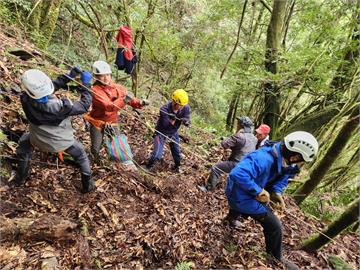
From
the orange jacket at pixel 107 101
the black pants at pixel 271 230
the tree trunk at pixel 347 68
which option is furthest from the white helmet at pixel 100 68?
the tree trunk at pixel 347 68

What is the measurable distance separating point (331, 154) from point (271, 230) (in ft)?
5.80

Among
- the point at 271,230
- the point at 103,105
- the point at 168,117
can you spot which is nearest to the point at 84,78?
the point at 103,105

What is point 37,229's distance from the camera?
337 cm

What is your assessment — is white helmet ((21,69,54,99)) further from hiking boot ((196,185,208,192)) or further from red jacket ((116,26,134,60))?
red jacket ((116,26,134,60))

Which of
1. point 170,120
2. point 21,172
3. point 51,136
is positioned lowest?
point 21,172

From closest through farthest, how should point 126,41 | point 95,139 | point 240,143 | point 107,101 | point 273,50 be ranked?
point 107,101
point 95,139
point 240,143
point 126,41
point 273,50

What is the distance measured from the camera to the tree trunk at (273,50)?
8.41m

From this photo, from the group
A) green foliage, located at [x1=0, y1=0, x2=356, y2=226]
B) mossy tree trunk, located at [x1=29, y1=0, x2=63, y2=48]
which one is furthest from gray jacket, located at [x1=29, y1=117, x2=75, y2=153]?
mossy tree trunk, located at [x1=29, y1=0, x2=63, y2=48]

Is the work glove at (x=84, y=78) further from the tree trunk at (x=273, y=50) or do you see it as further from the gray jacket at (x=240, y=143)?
the tree trunk at (x=273, y=50)

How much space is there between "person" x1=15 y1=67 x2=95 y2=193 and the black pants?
253cm

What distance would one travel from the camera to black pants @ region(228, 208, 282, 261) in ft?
13.0

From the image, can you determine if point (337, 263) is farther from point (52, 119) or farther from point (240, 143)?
point (52, 119)

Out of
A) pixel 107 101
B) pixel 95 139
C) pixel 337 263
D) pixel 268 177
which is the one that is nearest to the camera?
pixel 268 177

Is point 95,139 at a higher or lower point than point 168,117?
lower
